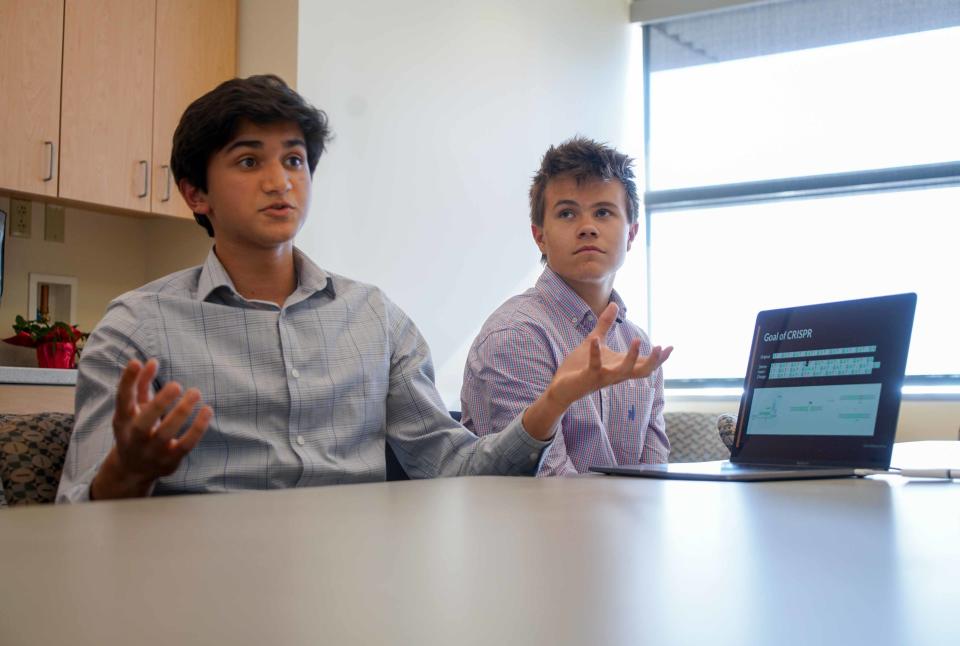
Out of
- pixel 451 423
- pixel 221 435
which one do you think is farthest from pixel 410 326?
pixel 221 435

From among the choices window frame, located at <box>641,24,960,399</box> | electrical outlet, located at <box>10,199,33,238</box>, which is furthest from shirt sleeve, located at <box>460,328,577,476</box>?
window frame, located at <box>641,24,960,399</box>

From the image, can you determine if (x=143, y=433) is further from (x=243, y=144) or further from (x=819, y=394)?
(x=819, y=394)

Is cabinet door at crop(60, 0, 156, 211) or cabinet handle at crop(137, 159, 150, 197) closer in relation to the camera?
cabinet door at crop(60, 0, 156, 211)

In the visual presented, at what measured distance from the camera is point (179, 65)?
3.61 meters

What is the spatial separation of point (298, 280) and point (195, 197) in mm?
256

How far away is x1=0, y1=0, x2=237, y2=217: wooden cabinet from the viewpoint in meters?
3.21

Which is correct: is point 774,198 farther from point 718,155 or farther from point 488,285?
point 488,285

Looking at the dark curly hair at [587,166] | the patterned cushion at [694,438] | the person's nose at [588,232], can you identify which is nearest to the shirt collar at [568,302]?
Answer: the person's nose at [588,232]

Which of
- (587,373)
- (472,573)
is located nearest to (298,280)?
(587,373)

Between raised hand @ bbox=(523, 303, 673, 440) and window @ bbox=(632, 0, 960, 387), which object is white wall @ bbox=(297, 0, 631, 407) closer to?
window @ bbox=(632, 0, 960, 387)

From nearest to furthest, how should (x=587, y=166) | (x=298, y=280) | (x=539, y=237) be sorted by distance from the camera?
(x=298, y=280) → (x=587, y=166) → (x=539, y=237)

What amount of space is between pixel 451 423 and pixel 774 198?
4.06 m

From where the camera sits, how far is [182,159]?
5.82 feet

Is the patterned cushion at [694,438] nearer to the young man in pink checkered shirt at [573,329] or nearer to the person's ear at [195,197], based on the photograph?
the young man in pink checkered shirt at [573,329]
